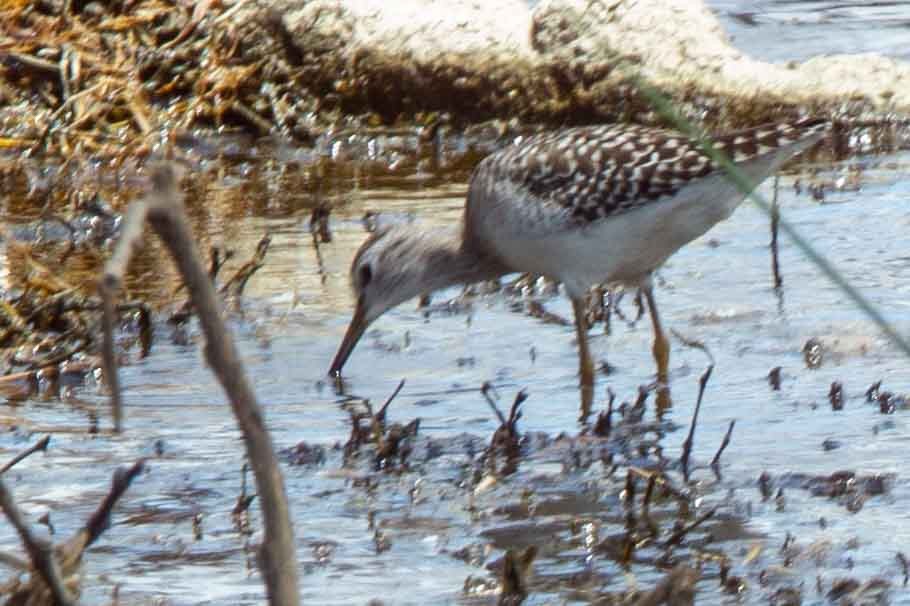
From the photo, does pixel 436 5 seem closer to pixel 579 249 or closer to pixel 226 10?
pixel 226 10

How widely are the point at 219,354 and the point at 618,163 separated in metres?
4.34

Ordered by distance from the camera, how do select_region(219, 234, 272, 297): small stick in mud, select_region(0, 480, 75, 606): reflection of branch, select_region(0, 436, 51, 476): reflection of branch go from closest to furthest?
1. select_region(0, 480, 75, 606): reflection of branch
2. select_region(0, 436, 51, 476): reflection of branch
3. select_region(219, 234, 272, 297): small stick in mud

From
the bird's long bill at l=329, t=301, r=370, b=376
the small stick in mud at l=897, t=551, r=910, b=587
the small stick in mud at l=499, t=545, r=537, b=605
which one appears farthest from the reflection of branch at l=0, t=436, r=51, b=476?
the bird's long bill at l=329, t=301, r=370, b=376

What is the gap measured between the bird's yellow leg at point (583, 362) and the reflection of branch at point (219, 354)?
147 inches

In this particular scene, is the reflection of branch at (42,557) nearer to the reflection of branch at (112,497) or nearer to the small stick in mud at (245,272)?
the reflection of branch at (112,497)

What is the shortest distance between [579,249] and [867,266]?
150 cm

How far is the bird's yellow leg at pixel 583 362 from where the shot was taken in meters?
5.68

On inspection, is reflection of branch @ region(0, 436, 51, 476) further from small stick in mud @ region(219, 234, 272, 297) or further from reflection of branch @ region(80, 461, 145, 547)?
small stick in mud @ region(219, 234, 272, 297)

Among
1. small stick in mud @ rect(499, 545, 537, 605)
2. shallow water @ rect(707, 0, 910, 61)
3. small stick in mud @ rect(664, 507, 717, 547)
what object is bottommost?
shallow water @ rect(707, 0, 910, 61)

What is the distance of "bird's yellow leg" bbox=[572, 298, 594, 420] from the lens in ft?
18.6

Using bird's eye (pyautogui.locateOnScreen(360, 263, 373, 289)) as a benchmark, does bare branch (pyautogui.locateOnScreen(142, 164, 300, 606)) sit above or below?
above

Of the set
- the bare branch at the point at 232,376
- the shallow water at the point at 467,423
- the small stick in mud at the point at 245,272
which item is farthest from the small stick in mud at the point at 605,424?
the bare branch at the point at 232,376

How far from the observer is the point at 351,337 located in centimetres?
623

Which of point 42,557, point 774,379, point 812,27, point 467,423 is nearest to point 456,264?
point 467,423
